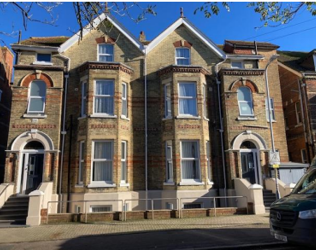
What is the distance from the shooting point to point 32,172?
13.9 m

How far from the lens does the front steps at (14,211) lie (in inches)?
442

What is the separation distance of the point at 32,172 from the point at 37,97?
158 inches

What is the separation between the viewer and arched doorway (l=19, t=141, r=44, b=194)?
44.7 feet

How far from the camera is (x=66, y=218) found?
11.2 metres

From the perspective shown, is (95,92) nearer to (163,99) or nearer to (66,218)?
(163,99)

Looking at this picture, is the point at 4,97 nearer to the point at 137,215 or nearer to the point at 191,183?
the point at 137,215

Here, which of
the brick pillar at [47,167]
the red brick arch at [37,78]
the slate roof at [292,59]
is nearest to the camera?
the brick pillar at [47,167]

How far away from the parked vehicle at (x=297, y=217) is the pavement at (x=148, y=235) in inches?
61.5

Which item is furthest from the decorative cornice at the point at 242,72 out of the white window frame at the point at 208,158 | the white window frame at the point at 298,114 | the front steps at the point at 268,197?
the front steps at the point at 268,197

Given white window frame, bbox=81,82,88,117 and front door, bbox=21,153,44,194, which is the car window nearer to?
white window frame, bbox=81,82,88,117

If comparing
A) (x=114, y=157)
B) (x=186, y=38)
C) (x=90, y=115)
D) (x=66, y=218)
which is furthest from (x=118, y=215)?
(x=186, y=38)

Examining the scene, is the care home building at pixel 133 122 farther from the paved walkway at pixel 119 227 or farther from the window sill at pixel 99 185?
the paved walkway at pixel 119 227

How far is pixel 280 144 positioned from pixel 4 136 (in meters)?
18.9

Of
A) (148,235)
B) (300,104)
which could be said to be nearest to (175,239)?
(148,235)
